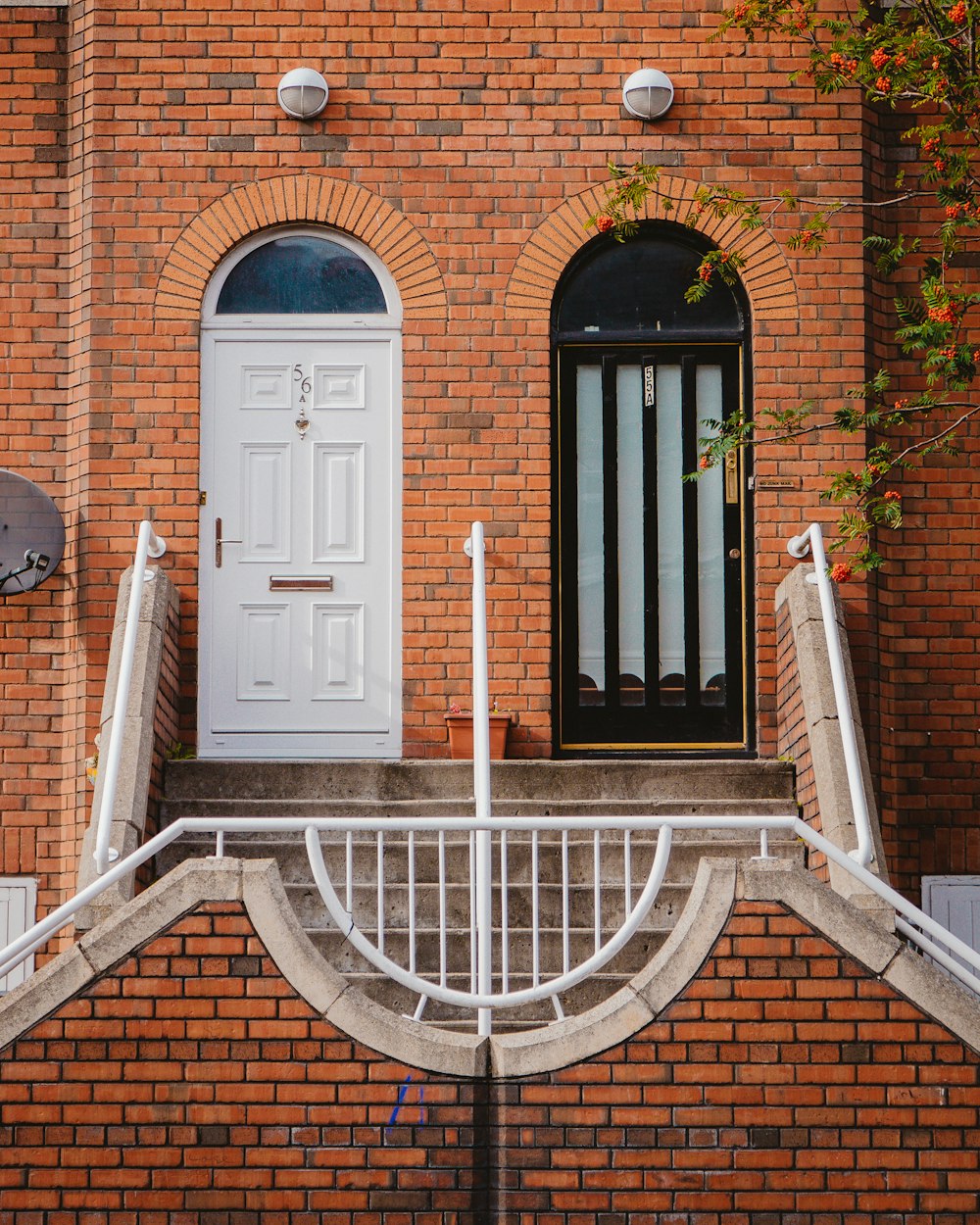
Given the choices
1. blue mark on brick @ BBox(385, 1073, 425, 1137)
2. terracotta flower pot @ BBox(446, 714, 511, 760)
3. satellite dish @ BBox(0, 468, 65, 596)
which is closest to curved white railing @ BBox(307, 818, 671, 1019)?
blue mark on brick @ BBox(385, 1073, 425, 1137)

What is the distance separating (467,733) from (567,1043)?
2.51m

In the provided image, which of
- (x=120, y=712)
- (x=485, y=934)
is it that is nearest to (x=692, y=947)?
(x=485, y=934)

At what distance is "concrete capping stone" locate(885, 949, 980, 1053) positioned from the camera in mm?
5852

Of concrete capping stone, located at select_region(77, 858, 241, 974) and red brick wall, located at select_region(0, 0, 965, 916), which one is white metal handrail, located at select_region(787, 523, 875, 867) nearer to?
red brick wall, located at select_region(0, 0, 965, 916)

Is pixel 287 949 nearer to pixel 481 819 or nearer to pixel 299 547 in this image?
pixel 481 819

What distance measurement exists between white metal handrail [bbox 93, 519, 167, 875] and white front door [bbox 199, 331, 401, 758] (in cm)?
78

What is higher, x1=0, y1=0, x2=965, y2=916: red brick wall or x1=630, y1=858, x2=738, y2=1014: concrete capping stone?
x1=0, y1=0, x2=965, y2=916: red brick wall

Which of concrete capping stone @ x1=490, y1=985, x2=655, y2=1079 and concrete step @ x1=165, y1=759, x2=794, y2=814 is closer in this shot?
concrete capping stone @ x1=490, y1=985, x2=655, y2=1079

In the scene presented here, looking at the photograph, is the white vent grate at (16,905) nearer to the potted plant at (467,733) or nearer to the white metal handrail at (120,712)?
the white metal handrail at (120,712)

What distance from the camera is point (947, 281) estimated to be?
29.2 ft

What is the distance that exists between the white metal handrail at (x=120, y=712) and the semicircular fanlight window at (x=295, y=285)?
1.56 m

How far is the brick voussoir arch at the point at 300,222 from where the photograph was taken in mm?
8562

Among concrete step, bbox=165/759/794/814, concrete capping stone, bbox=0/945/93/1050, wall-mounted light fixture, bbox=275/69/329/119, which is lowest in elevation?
concrete capping stone, bbox=0/945/93/1050

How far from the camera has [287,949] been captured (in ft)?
19.1
